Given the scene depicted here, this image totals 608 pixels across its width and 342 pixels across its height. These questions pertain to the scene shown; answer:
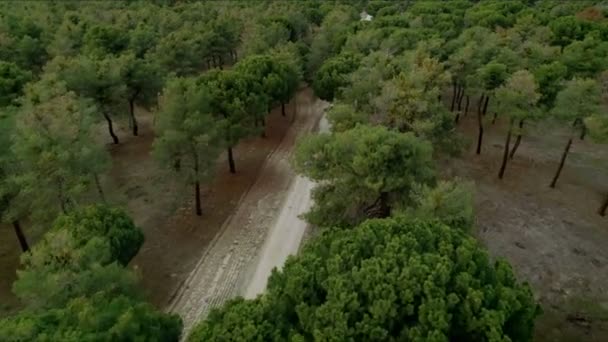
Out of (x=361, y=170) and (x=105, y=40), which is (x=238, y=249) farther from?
(x=105, y=40)

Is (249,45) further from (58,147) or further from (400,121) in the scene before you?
(58,147)

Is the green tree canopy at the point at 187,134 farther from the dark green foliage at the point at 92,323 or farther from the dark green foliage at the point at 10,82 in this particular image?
the dark green foliage at the point at 10,82

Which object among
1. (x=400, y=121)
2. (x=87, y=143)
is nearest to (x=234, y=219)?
(x=87, y=143)

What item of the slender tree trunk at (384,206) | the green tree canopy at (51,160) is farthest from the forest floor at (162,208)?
the slender tree trunk at (384,206)

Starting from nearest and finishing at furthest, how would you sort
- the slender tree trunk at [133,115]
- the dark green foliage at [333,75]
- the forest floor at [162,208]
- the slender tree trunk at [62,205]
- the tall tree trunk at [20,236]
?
the slender tree trunk at [62,205]
the forest floor at [162,208]
the tall tree trunk at [20,236]
the slender tree trunk at [133,115]
the dark green foliage at [333,75]

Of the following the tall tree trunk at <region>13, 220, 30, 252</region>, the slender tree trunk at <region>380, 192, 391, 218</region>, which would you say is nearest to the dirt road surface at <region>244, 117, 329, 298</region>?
the slender tree trunk at <region>380, 192, 391, 218</region>

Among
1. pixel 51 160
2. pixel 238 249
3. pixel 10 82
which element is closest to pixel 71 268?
pixel 51 160
